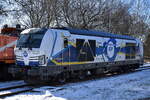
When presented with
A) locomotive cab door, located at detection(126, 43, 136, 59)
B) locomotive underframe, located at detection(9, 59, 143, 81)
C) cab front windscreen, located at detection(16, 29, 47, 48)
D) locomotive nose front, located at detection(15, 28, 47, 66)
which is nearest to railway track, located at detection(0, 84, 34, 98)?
locomotive underframe, located at detection(9, 59, 143, 81)

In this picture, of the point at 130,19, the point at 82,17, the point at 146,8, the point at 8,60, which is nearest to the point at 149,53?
the point at 146,8

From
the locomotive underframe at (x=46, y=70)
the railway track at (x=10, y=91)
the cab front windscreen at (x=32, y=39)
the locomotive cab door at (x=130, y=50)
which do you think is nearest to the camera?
the railway track at (x=10, y=91)

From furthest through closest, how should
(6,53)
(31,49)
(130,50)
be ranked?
(130,50) → (6,53) → (31,49)

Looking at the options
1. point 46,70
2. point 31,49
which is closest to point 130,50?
point 46,70

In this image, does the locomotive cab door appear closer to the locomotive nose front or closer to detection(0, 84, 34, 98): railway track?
the locomotive nose front

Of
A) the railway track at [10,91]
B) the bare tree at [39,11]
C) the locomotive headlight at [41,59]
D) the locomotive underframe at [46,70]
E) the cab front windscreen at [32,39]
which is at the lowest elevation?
the railway track at [10,91]

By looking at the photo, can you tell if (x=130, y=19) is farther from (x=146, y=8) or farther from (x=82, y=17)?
(x=82, y=17)

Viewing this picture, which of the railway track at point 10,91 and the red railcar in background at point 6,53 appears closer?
the railway track at point 10,91

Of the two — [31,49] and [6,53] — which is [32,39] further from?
[6,53]

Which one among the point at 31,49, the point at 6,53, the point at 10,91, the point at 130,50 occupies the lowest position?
the point at 10,91

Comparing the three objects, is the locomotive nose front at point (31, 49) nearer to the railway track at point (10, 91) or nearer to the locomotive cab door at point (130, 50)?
the railway track at point (10, 91)

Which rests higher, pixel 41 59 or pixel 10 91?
pixel 41 59

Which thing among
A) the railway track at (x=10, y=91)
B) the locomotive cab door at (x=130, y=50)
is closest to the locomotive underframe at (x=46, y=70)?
the railway track at (x=10, y=91)

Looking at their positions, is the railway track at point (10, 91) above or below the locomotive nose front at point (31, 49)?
below
